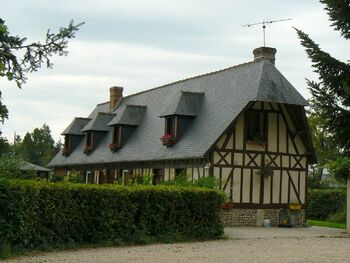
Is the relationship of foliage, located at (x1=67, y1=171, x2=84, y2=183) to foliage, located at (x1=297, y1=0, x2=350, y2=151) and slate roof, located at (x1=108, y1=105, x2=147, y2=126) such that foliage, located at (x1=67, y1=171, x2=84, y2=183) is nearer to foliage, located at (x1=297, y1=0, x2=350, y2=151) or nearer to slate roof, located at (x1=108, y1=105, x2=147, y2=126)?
slate roof, located at (x1=108, y1=105, x2=147, y2=126)

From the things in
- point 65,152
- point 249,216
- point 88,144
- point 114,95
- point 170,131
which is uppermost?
point 114,95

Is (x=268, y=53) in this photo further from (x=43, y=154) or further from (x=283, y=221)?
(x=43, y=154)

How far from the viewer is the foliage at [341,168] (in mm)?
19781

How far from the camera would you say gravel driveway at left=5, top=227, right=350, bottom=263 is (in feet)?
40.0

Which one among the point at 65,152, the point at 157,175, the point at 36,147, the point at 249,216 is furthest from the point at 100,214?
the point at 36,147

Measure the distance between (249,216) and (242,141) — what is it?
297 cm

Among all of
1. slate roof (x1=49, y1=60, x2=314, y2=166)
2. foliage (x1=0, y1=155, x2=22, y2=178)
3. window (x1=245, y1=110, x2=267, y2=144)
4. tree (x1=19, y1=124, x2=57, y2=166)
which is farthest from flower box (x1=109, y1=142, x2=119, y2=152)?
tree (x1=19, y1=124, x2=57, y2=166)

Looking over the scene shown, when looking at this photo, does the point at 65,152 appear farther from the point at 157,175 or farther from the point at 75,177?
the point at 157,175

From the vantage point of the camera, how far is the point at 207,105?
2566 cm

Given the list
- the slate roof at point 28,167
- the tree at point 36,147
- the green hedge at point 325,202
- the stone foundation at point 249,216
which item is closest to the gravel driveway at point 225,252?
the stone foundation at point 249,216

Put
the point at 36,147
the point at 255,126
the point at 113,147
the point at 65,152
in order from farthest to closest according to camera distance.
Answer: the point at 36,147 < the point at 65,152 < the point at 113,147 < the point at 255,126

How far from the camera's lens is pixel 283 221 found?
77.9ft

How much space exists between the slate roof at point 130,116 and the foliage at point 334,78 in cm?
1300

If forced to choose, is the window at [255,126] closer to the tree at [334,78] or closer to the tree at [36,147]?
the tree at [334,78]
